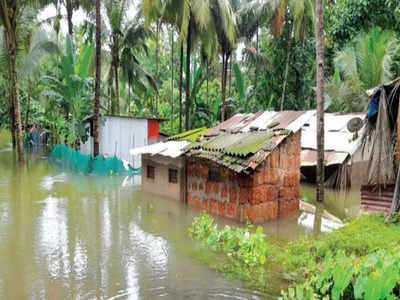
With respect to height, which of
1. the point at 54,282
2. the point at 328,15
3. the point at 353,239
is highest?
the point at 328,15

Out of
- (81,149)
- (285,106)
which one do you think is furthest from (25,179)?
(285,106)

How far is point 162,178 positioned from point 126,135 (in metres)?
6.04

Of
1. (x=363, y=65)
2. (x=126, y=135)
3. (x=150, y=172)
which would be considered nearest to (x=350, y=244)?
(x=150, y=172)

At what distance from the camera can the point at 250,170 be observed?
9.67m

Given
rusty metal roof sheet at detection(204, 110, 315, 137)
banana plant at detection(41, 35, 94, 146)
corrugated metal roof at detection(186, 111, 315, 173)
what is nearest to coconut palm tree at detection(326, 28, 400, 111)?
rusty metal roof sheet at detection(204, 110, 315, 137)

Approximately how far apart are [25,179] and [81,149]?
20.7ft

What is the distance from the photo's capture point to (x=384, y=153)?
305 inches

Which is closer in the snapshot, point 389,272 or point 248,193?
point 389,272

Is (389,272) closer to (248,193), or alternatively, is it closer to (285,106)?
(248,193)

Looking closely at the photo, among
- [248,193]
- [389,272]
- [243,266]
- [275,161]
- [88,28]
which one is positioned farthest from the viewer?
[88,28]

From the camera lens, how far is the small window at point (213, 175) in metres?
11.1

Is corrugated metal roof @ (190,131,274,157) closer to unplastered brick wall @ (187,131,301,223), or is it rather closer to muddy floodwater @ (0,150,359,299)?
unplastered brick wall @ (187,131,301,223)

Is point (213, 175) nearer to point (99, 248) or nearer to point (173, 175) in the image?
point (173, 175)

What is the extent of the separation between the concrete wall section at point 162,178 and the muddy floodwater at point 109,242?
0.34m
